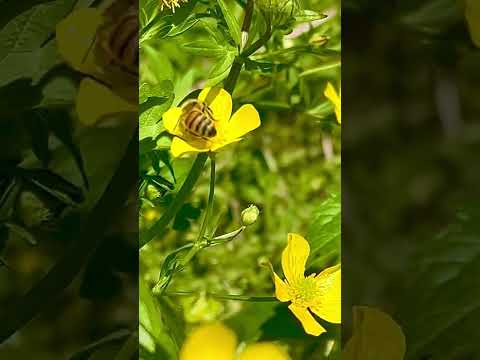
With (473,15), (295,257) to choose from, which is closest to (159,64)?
(295,257)

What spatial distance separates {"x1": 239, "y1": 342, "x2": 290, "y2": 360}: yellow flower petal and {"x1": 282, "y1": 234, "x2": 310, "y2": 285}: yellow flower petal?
0.24ft

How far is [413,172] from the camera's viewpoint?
106 centimetres

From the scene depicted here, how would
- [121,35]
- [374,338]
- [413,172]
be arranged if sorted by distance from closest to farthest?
[121,35]
[374,338]
[413,172]

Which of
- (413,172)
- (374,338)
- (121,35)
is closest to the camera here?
(121,35)

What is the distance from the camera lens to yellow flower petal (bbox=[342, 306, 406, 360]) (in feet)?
3.04

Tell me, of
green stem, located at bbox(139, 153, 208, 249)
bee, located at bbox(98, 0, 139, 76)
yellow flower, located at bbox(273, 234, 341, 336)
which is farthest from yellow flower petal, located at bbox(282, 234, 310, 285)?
bee, located at bbox(98, 0, 139, 76)

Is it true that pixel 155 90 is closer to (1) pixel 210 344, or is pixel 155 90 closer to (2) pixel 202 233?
(2) pixel 202 233

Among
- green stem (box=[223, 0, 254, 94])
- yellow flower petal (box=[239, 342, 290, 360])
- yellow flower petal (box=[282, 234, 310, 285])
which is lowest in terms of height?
yellow flower petal (box=[239, 342, 290, 360])

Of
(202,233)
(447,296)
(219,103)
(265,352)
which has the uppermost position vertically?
(219,103)

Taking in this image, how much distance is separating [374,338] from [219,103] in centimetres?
33

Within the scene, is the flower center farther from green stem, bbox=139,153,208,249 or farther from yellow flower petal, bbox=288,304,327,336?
green stem, bbox=139,153,208,249

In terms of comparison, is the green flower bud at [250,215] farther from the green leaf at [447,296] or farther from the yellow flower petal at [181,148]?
the green leaf at [447,296]

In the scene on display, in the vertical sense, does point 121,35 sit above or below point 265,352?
above

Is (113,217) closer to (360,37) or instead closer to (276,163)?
(276,163)
